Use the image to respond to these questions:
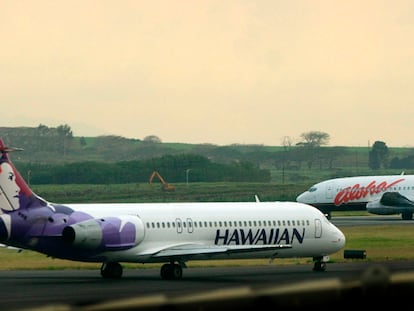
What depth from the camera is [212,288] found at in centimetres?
3098

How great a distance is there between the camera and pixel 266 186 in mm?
153000

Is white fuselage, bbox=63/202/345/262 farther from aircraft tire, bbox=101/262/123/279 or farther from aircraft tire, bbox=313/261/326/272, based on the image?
aircraft tire, bbox=101/262/123/279

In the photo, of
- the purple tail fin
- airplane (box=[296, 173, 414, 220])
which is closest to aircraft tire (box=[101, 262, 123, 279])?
the purple tail fin

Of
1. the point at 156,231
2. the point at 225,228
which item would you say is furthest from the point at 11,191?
the point at 225,228

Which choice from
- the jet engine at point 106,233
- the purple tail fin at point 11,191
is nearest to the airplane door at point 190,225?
the jet engine at point 106,233

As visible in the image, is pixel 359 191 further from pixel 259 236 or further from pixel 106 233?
pixel 106 233

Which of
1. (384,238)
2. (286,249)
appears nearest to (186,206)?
(286,249)

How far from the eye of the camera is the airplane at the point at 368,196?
101 metres

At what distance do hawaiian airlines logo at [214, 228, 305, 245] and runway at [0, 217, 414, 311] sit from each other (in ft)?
3.90

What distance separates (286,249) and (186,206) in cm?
435

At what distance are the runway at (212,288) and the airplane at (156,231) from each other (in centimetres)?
86

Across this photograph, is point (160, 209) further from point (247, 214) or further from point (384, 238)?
point (384, 238)

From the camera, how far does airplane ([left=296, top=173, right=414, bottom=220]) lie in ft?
332

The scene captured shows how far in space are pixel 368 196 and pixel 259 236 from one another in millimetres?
63428
